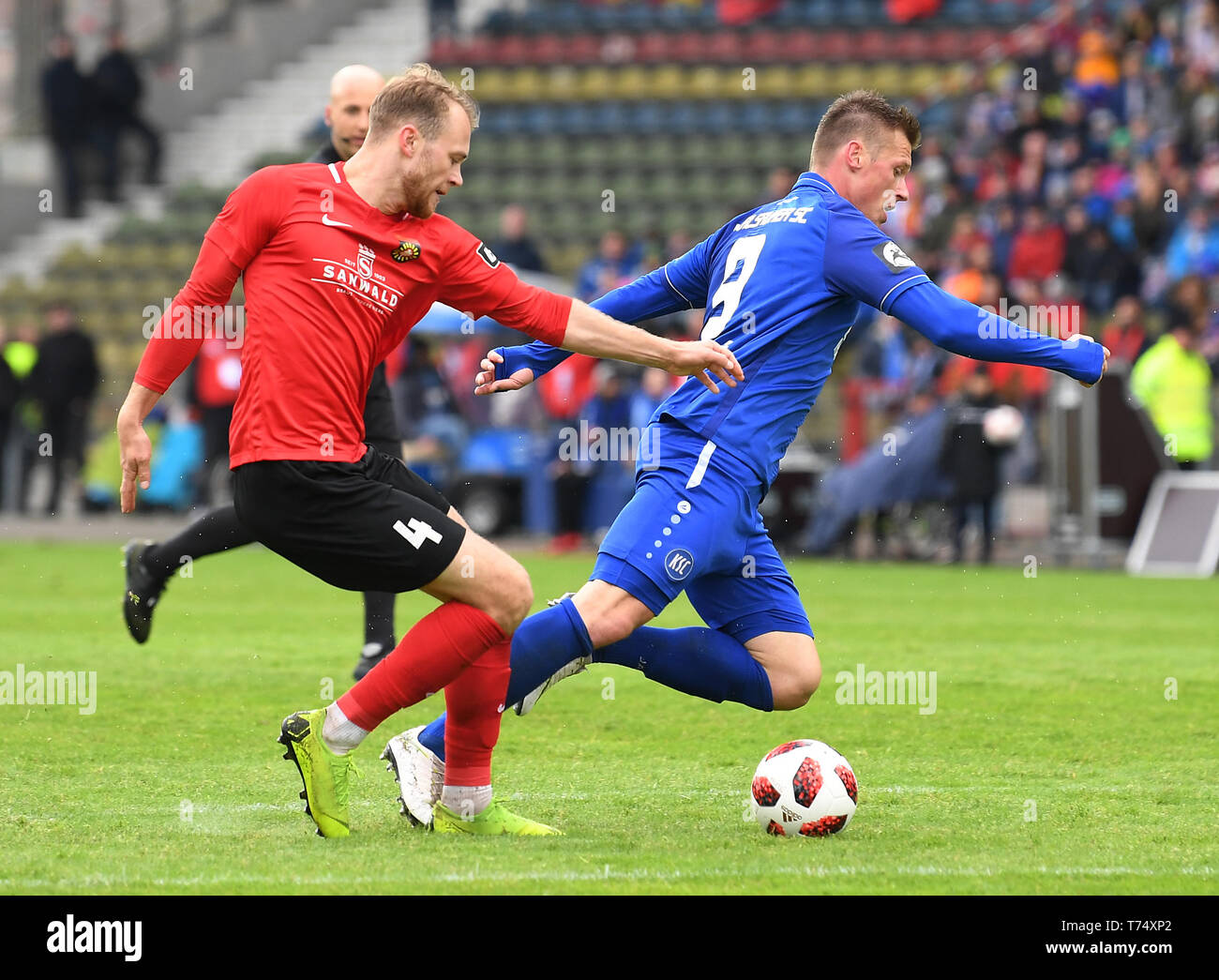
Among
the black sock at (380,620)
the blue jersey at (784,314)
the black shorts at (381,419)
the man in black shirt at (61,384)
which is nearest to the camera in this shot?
the blue jersey at (784,314)

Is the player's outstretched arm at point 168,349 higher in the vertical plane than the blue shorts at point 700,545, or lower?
higher

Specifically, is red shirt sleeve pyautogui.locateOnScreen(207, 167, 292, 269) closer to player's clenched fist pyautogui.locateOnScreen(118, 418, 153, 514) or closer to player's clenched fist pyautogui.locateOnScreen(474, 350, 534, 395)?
player's clenched fist pyautogui.locateOnScreen(118, 418, 153, 514)

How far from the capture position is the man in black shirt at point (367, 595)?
749 centimetres

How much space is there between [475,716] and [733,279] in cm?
150

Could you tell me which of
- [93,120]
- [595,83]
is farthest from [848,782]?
[595,83]

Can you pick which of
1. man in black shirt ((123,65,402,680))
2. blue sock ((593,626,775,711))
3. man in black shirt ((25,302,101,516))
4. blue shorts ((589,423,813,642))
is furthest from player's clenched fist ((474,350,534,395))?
man in black shirt ((25,302,101,516))

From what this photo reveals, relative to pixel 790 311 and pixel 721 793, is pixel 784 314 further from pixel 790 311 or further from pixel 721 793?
pixel 721 793

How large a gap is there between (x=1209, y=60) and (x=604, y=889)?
16925 millimetres

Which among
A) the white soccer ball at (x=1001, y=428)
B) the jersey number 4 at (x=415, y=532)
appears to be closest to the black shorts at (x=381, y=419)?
the jersey number 4 at (x=415, y=532)

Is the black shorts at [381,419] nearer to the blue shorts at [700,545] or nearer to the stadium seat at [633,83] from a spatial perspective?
the blue shorts at [700,545]

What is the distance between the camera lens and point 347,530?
15.7 feet

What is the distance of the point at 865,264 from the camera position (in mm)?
5293

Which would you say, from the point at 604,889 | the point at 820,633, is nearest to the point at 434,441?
the point at 820,633

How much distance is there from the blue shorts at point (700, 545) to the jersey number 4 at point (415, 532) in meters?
0.62
